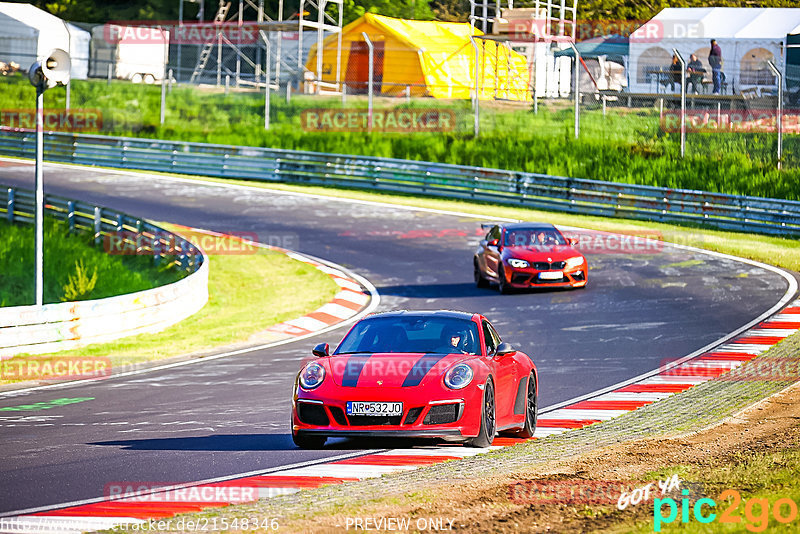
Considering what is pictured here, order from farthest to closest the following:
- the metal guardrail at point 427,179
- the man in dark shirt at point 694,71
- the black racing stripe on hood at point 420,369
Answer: the man in dark shirt at point 694,71 < the metal guardrail at point 427,179 < the black racing stripe on hood at point 420,369

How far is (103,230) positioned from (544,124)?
16296mm

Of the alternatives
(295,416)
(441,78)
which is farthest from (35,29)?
(295,416)

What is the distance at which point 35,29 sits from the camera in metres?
55.5

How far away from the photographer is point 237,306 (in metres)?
22.2

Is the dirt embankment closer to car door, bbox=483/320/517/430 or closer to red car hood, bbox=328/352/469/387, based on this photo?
car door, bbox=483/320/517/430

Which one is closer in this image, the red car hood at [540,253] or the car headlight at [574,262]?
the red car hood at [540,253]

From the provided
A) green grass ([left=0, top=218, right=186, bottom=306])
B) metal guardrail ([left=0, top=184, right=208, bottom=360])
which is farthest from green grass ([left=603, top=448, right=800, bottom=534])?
green grass ([left=0, top=218, right=186, bottom=306])

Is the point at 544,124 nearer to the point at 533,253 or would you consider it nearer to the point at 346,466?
the point at 533,253

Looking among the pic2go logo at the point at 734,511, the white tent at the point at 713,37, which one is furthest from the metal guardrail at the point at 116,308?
the white tent at the point at 713,37

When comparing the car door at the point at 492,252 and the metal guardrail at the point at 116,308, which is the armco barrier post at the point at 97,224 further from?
the car door at the point at 492,252

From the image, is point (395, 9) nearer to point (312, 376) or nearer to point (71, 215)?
point (71, 215)

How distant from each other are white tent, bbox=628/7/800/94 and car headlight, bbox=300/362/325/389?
112 feet

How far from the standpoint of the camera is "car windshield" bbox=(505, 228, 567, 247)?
22672 millimetres

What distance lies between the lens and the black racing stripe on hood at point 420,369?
967 centimetres
